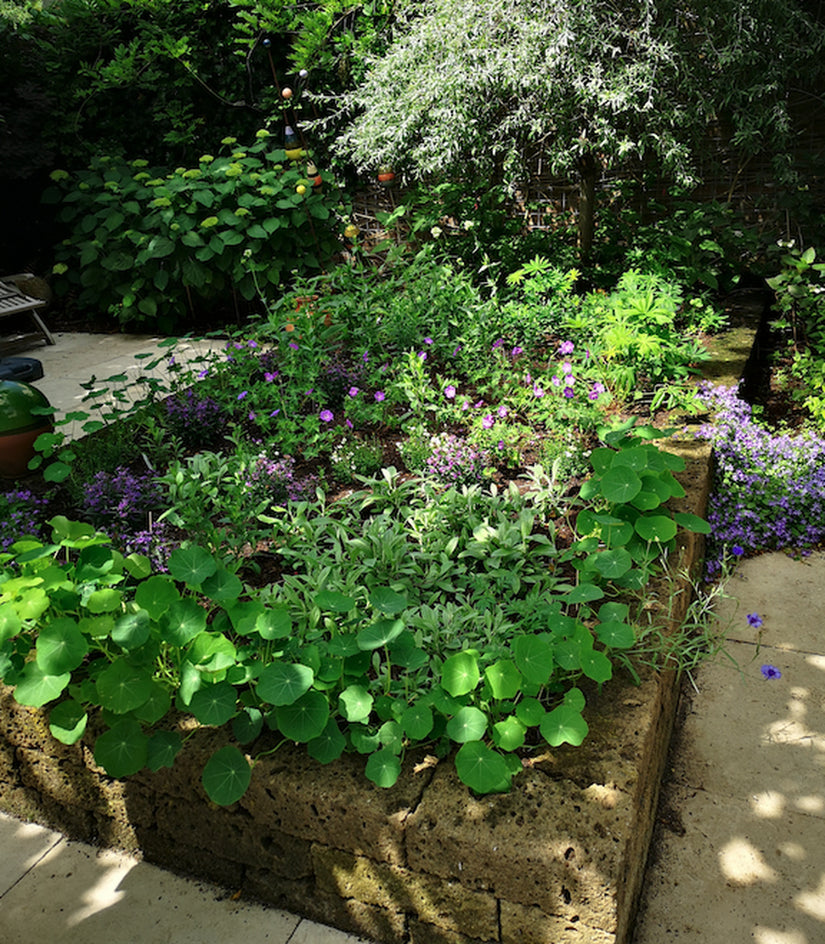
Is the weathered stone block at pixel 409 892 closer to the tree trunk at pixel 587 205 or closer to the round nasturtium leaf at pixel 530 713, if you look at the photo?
the round nasturtium leaf at pixel 530 713

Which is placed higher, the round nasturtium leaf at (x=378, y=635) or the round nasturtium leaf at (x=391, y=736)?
the round nasturtium leaf at (x=378, y=635)

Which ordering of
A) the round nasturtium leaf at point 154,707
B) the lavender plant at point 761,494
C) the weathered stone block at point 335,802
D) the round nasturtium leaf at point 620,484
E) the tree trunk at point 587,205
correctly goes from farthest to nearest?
the tree trunk at point 587,205 → the lavender plant at point 761,494 → the round nasturtium leaf at point 620,484 → the round nasturtium leaf at point 154,707 → the weathered stone block at point 335,802

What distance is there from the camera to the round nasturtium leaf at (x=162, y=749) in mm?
1753

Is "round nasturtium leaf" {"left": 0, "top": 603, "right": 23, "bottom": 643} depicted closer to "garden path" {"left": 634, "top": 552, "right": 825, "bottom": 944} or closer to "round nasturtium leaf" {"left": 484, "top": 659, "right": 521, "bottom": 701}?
"round nasturtium leaf" {"left": 484, "top": 659, "right": 521, "bottom": 701}

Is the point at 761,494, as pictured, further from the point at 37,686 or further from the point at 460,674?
the point at 37,686

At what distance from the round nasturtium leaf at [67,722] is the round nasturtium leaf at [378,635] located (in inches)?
28.3

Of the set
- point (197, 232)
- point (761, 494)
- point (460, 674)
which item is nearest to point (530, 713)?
point (460, 674)

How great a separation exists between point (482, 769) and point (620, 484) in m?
1.06

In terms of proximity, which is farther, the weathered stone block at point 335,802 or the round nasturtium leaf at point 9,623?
the round nasturtium leaf at point 9,623

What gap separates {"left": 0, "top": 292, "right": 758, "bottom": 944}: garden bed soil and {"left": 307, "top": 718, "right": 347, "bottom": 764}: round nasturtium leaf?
0.05 m

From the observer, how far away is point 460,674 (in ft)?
5.78

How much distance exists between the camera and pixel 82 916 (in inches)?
74.8

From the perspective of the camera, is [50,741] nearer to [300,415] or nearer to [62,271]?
[300,415]

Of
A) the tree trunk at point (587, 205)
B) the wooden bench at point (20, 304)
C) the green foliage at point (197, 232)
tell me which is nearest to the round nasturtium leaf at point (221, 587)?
the tree trunk at point (587, 205)
